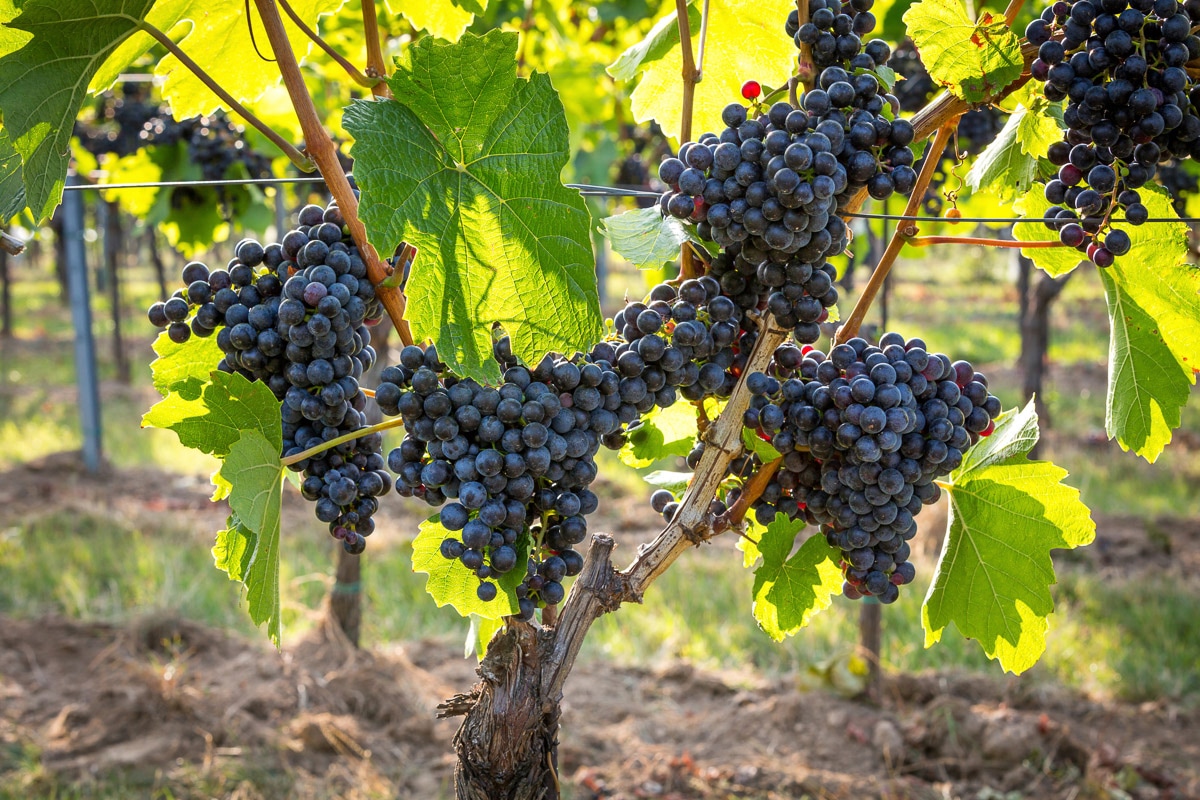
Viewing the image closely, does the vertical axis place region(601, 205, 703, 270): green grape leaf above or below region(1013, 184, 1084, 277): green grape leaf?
below

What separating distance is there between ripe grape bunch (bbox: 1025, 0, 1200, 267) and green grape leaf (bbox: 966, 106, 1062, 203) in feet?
0.68

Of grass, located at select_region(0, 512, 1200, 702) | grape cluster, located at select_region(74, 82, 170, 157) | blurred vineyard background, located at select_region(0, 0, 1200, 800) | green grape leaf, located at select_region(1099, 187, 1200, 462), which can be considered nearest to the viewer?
green grape leaf, located at select_region(1099, 187, 1200, 462)

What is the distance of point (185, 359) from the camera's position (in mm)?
1354

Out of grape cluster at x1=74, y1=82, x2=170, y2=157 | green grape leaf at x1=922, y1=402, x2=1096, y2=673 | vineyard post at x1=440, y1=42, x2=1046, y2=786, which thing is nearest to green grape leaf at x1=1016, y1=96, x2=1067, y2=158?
vineyard post at x1=440, y1=42, x2=1046, y2=786

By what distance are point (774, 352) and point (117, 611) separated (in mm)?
4570

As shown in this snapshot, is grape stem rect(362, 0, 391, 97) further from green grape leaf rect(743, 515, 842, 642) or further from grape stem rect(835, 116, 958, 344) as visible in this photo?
green grape leaf rect(743, 515, 842, 642)

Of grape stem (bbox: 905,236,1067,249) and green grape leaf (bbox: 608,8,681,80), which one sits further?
green grape leaf (bbox: 608,8,681,80)

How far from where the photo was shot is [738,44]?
1.65m

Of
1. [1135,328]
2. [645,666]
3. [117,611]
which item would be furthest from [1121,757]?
[117,611]

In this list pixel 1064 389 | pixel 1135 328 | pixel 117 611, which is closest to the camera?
pixel 1135 328

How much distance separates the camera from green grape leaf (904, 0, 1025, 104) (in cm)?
123

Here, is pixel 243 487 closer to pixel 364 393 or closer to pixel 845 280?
pixel 364 393

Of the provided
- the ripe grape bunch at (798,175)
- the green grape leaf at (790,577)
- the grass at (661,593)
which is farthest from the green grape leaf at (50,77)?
the grass at (661,593)

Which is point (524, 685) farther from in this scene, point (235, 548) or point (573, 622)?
point (235, 548)
